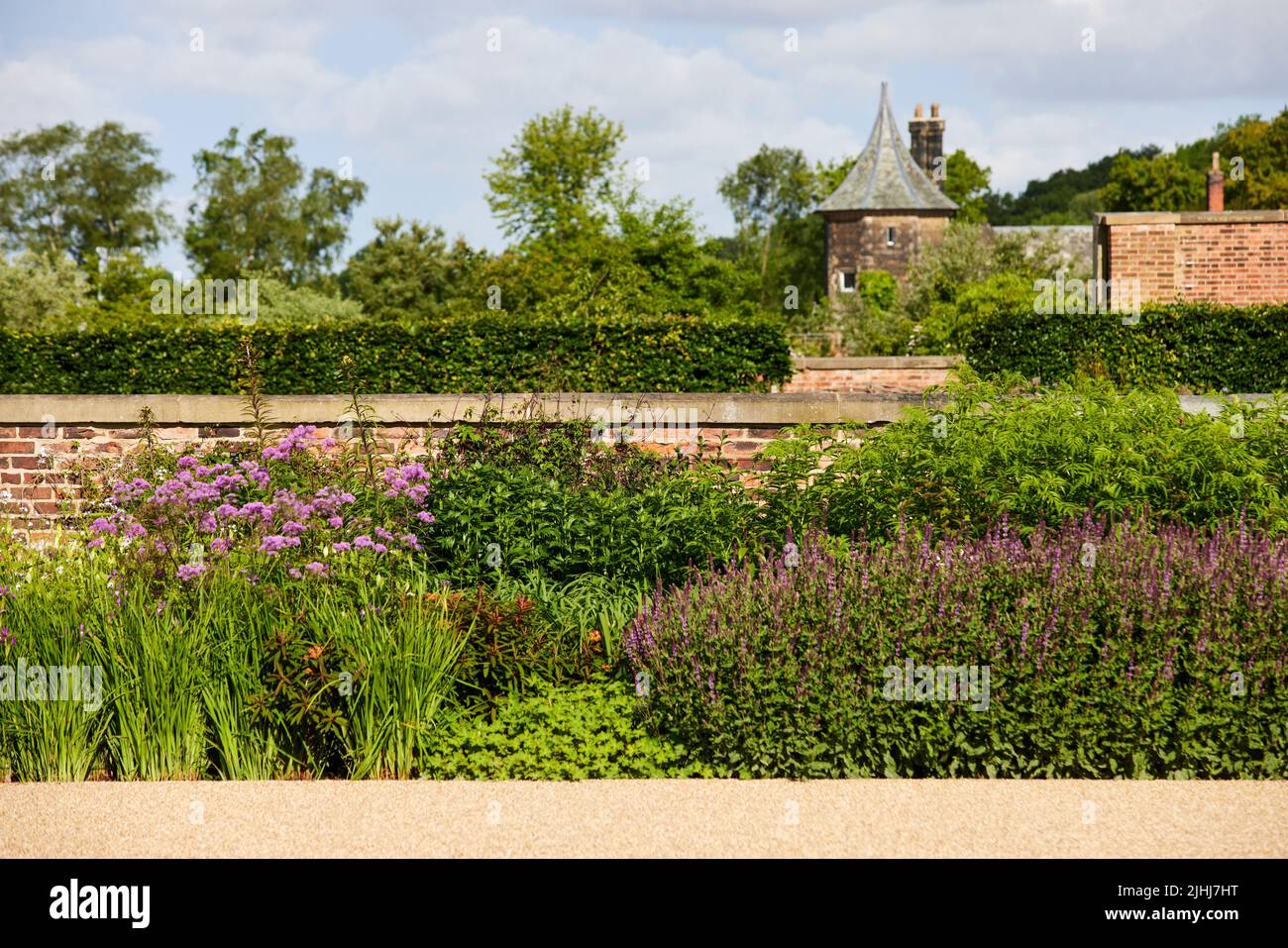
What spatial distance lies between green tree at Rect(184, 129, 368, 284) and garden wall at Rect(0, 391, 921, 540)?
45.8m

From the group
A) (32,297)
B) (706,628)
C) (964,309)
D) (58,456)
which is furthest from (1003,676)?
(32,297)

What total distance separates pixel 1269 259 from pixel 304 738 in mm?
18969

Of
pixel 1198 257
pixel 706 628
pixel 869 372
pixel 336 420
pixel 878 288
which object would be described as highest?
pixel 878 288

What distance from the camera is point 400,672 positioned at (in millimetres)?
5152

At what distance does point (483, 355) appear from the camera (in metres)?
15.0

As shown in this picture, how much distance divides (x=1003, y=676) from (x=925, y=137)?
5658 centimetres

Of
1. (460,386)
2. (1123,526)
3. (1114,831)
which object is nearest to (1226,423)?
(1123,526)

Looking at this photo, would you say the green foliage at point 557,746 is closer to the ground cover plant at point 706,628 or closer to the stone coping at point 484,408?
the ground cover plant at point 706,628

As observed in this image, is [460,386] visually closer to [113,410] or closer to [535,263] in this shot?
[113,410]

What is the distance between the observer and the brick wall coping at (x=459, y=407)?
8.45m

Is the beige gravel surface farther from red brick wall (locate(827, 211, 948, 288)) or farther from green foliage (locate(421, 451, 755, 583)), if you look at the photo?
red brick wall (locate(827, 211, 948, 288))

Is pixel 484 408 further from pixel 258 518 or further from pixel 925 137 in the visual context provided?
pixel 925 137

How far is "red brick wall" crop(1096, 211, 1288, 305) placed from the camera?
1967 centimetres

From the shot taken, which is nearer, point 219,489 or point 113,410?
point 219,489
